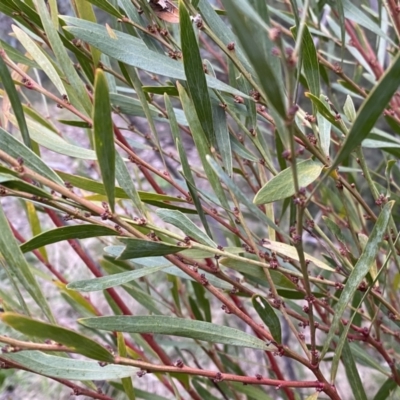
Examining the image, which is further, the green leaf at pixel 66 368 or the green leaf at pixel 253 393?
the green leaf at pixel 253 393

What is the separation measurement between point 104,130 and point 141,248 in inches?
3.0

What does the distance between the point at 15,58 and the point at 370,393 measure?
147 cm

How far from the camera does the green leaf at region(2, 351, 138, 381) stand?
32 centimetres

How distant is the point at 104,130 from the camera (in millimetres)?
248

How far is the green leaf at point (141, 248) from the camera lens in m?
0.28

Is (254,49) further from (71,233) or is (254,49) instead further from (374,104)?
(71,233)

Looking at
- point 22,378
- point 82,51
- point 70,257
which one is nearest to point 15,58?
point 82,51

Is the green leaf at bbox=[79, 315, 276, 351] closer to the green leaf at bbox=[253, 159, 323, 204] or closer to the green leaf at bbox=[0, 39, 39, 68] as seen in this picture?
the green leaf at bbox=[253, 159, 323, 204]

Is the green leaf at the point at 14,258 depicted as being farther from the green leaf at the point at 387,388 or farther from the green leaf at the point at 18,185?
the green leaf at the point at 387,388

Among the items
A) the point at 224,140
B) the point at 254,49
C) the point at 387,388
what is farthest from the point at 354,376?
the point at 254,49

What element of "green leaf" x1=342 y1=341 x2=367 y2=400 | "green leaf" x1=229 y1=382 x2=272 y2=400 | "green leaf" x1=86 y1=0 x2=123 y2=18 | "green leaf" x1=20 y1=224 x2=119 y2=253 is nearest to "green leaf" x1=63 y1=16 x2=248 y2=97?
"green leaf" x1=86 y1=0 x2=123 y2=18

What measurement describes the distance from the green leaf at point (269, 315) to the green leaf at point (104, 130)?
12 cm

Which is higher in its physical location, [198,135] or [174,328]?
[198,135]

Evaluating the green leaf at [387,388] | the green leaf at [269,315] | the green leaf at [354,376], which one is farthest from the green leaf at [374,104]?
→ the green leaf at [387,388]
